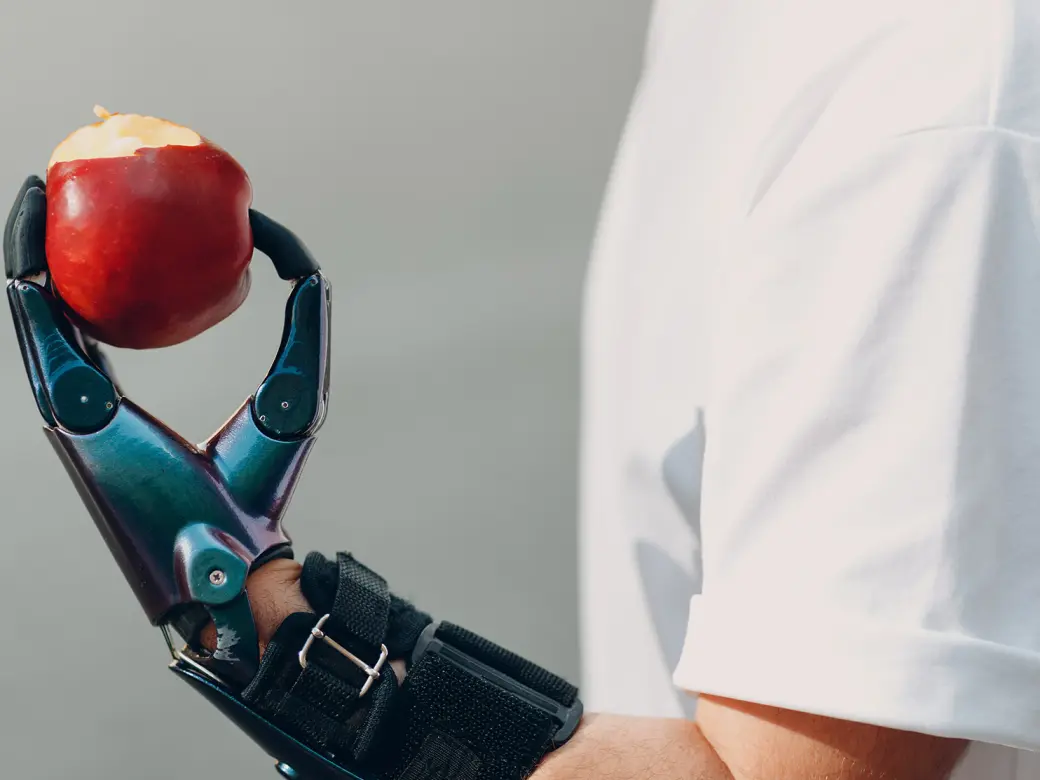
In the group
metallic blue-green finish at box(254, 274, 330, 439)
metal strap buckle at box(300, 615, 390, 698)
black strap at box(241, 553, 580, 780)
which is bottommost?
black strap at box(241, 553, 580, 780)

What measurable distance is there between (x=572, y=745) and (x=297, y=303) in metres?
0.28

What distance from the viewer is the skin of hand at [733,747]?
429mm

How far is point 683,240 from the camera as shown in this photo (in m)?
0.66

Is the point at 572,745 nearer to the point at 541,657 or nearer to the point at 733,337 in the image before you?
the point at 733,337

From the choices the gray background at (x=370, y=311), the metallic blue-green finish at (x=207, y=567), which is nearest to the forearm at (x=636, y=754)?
the metallic blue-green finish at (x=207, y=567)

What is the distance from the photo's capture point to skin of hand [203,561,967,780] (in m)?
0.43

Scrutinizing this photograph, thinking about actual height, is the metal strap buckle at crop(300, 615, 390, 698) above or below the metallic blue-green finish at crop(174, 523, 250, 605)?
below

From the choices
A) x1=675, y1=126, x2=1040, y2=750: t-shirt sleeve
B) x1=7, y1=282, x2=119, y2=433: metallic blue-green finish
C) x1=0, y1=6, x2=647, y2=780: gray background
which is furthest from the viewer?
x1=0, y1=6, x2=647, y2=780: gray background

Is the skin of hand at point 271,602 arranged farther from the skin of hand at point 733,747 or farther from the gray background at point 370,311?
the gray background at point 370,311

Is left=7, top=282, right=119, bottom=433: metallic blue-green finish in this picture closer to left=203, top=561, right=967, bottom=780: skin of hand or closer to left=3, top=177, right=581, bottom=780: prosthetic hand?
left=3, top=177, right=581, bottom=780: prosthetic hand

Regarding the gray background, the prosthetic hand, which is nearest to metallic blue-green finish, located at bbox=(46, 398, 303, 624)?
the prosthetic hand

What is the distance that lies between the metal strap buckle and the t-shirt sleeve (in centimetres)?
19

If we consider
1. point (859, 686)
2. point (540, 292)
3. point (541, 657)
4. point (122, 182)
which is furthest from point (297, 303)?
point (541, 657)

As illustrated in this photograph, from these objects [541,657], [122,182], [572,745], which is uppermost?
[122,182]
